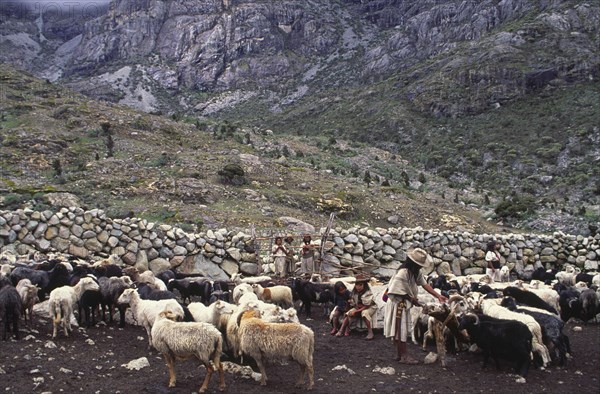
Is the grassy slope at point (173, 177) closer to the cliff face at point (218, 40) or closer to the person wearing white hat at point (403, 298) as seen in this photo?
the person wearing white hat at point (403, 298)

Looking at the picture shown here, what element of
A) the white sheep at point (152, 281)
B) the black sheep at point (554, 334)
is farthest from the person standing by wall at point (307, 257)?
the black sheep at point (554, 334)

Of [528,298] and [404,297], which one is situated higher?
[404,297]

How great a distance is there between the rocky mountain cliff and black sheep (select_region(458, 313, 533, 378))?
747 inches

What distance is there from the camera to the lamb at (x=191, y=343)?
7.26 m

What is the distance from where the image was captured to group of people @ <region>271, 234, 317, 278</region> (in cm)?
1653

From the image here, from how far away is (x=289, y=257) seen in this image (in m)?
16.8

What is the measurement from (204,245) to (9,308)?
901 centimetres

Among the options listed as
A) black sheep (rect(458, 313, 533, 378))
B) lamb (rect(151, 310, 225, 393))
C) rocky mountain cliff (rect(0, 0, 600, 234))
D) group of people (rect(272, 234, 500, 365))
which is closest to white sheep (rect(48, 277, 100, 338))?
lamb (rect(151, 310, 225, 393))

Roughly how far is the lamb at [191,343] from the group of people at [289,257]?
352 inches

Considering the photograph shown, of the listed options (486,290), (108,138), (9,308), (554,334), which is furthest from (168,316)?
(108,138)

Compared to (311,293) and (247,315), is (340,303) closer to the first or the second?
(311,293)

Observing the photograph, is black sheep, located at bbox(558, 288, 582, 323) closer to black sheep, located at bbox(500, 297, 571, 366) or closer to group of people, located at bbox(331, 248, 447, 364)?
black sheep, located at bbox(500, 297, 571, 366)

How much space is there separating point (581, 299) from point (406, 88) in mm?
61334

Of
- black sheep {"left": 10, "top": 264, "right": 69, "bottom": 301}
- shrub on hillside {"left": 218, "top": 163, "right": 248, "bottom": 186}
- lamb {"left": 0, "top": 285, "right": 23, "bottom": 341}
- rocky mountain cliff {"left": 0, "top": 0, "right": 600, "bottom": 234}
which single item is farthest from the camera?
rocky mountain cliff {"left": 0, "top": 0, "right": 600, "bottom": 234}
